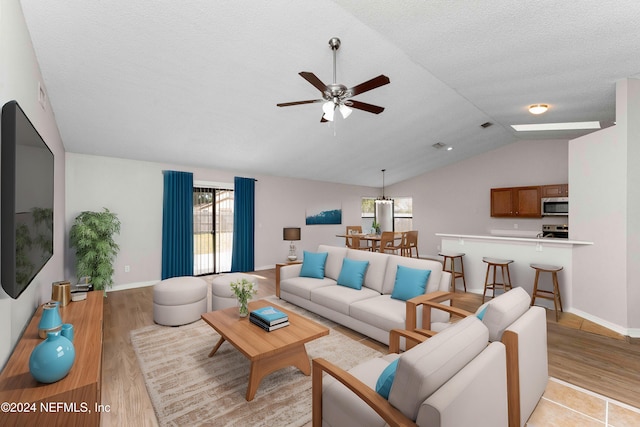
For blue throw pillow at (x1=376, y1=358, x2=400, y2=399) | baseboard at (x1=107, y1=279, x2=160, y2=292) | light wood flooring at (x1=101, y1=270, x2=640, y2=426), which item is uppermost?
blue throw pillow at (x1=376, y1=358, x2=400, y2=399)

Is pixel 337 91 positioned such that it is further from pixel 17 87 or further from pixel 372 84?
pixel 17 87

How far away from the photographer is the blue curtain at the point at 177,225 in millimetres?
5641

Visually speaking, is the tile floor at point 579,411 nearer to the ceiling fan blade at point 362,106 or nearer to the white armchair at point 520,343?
the white armchair at point 520,343

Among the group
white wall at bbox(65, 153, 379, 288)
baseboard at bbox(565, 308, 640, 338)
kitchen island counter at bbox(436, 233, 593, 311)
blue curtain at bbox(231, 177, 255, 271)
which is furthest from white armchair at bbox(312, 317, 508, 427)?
blue curtain at bbox(231, 177, 255, 271)

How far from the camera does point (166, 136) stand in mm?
4555

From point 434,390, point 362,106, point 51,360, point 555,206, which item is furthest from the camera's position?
point 555,206

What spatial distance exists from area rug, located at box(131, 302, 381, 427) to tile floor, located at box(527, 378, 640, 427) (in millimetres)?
1326

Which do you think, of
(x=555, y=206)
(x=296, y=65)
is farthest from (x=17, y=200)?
(x=555, y=206)

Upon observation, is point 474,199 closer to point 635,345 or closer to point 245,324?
point 635,345

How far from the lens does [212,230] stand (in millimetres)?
6434

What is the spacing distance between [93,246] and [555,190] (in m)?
9.17

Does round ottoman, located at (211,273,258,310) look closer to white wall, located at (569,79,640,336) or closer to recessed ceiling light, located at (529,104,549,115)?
white wall, located at (569,79,640,336)

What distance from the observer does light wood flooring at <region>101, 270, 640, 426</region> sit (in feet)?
7.08

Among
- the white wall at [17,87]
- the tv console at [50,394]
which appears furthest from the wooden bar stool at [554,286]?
Result: the white wall at [17,87]
